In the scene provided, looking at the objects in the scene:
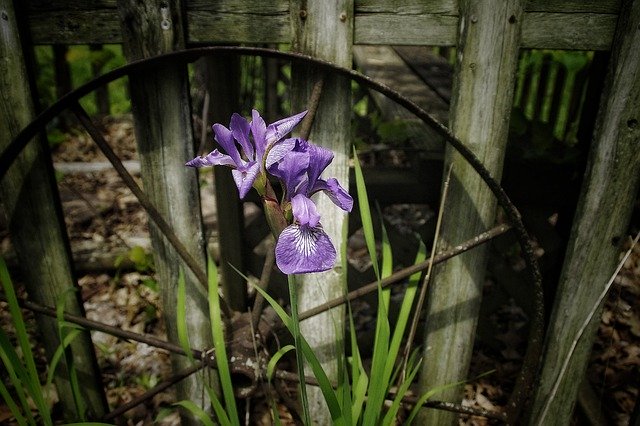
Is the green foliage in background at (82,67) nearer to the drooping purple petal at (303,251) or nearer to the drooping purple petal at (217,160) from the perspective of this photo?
the drooping purple petal at (217,160)

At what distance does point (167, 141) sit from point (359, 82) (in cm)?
58

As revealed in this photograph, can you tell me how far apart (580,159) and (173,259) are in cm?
167

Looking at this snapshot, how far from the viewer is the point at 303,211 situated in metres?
0.76

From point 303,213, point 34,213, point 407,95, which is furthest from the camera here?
point 407,95

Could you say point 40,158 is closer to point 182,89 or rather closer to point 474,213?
point 182,89

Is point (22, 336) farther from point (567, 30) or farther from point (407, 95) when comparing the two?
point (407, 95)

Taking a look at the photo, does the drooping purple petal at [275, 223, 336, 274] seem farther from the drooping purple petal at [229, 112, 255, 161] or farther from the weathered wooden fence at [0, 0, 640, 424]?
the weathered wooden fence at [0, 0, 640, 424]

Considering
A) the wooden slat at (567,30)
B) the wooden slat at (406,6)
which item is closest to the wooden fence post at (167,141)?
the wooden slat at (406,6)

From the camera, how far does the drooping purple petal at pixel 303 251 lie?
2.44ft

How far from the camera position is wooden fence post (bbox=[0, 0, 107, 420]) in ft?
4.28

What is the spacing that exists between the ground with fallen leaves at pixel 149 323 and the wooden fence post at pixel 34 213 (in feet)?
1.50

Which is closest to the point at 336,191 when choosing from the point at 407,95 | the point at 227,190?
the point at 227,190

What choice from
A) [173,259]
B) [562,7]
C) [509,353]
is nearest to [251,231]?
[173,259]

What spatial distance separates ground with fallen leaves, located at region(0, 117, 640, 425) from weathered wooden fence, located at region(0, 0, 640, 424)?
0.32 meters
